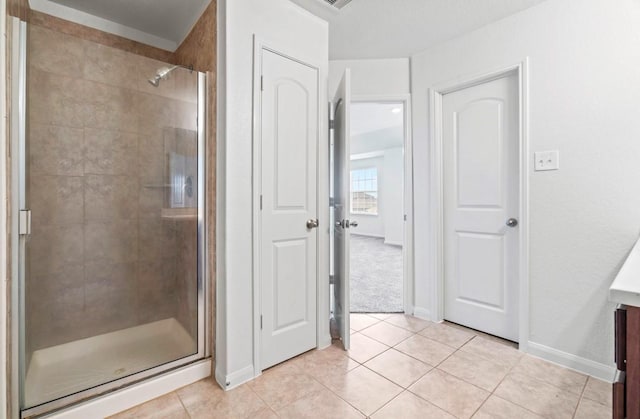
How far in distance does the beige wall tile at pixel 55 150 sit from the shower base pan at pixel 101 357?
3.64ft

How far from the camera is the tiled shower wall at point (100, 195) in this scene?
178 cm

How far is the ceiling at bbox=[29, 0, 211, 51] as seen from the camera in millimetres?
1942

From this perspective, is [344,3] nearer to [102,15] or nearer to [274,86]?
[274,86]

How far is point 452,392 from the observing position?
1.56 meters

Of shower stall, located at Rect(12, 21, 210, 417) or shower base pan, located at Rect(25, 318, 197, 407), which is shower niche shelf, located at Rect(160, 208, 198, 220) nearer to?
shower stall, located at Rect(12, 21, 210, 417)

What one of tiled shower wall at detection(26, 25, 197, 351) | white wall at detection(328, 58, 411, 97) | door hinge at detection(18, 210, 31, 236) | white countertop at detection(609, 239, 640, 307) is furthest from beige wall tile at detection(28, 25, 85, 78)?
white countertop at detection(609, 239, 640, 307)

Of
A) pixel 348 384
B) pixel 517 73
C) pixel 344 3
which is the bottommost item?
pixel 348 384

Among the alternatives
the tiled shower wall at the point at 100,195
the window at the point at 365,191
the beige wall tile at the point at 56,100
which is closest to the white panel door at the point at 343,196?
the tiled shower wall at the point at 100,195

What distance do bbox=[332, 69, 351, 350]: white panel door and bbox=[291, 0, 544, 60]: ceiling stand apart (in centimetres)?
49

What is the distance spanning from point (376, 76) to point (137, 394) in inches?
117

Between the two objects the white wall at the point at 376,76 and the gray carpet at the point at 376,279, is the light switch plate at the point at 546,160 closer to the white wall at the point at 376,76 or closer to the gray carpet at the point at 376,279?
the white wall at the point at 376,76

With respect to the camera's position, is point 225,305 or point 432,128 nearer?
point 225,305

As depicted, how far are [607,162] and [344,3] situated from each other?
1.93 m

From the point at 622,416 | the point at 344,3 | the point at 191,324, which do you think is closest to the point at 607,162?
the point at 622,416
